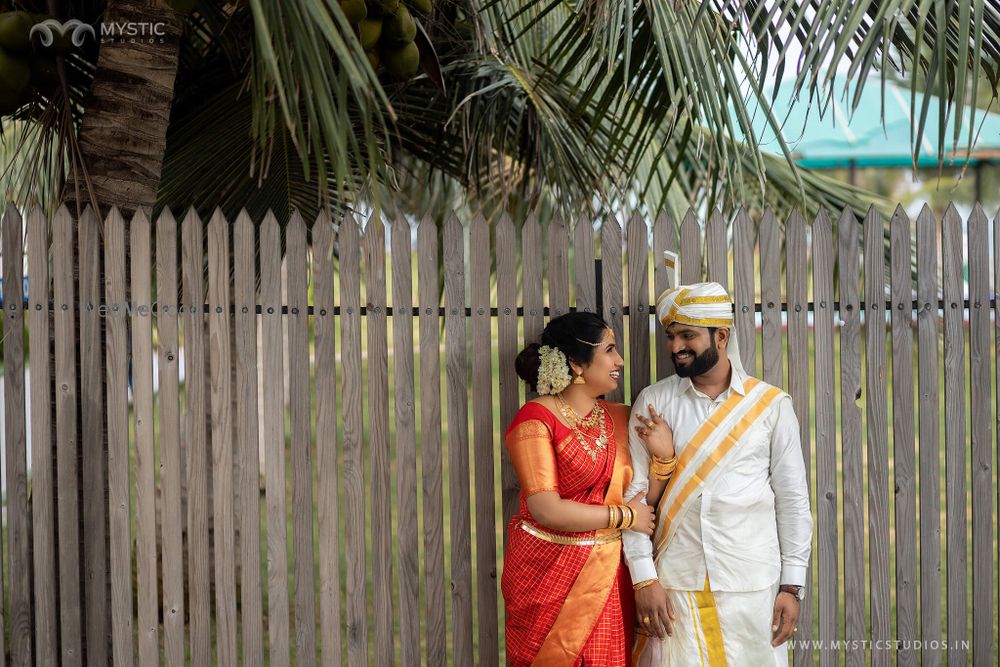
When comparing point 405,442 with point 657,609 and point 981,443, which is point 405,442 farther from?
point 981,443

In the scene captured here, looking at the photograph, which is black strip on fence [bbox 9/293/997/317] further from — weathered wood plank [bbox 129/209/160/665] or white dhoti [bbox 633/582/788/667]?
white dhoti [bbox 633/582/788/667]

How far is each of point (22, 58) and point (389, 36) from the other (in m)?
1.28

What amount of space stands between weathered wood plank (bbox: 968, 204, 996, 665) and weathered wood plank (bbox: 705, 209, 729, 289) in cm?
89

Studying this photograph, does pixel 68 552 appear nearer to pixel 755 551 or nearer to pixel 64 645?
pixel 64 645

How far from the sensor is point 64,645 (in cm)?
347

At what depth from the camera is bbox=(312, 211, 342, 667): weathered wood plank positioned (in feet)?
11.1

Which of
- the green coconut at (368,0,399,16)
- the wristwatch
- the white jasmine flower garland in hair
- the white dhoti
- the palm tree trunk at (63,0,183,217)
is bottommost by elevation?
the white dhoti

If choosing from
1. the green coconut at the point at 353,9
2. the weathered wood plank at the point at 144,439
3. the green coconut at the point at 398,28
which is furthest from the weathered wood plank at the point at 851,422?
the weathered wood plank at the point at 144,439

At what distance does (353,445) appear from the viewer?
3.41 m

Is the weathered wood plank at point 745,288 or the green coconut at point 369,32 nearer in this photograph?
the green coconut at point 369,32

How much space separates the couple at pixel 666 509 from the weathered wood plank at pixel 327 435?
0.70m

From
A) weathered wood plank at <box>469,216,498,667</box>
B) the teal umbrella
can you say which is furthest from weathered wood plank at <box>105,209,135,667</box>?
the teal umbrella

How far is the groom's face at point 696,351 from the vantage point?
2891mm

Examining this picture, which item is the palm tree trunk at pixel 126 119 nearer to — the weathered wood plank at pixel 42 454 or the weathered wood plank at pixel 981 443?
the weathered wood plank at pixel 42 454
